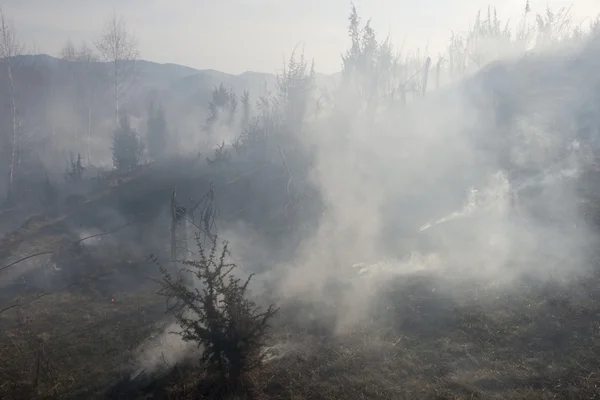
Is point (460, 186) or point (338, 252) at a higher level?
point (460, 186)

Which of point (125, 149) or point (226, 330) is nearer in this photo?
point (226, 330)

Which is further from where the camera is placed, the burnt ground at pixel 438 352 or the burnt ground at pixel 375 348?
the burnt ground at pixel 375 348

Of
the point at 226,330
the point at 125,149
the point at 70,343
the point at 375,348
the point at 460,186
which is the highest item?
the point at 125,149

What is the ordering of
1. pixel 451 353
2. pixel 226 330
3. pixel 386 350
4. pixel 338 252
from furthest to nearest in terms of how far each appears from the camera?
pixel 338 252 < pixel 386 350 < pixel 451 353 < pixel 226 330

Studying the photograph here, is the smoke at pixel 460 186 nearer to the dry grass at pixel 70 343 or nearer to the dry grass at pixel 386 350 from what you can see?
the dry grass at pixel 386 350

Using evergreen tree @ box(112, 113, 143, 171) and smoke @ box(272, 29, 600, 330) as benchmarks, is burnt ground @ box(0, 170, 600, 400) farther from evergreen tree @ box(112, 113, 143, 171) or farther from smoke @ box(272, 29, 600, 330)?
evergreen tree @ box(112, 113, 143, 171)

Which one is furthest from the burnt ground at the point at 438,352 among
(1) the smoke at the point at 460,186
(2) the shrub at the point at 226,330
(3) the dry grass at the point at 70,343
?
(3) the dry grass at the point at 70,343

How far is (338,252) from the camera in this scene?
1658 cm

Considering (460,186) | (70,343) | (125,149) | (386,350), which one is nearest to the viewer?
(386,350)

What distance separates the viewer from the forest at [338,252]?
28.1ft

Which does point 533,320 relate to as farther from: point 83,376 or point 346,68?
point 346,68

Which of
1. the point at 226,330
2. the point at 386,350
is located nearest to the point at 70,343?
the point at 226,330

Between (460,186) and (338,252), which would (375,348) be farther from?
(460,186)

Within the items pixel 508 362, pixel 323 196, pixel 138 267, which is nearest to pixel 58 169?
pixel 138 267
